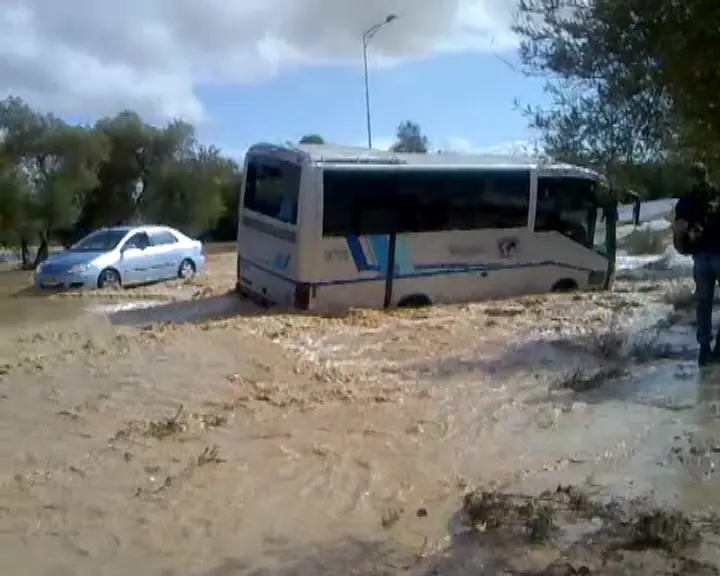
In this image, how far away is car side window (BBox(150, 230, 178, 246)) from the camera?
87.3 feet

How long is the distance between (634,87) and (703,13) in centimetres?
65

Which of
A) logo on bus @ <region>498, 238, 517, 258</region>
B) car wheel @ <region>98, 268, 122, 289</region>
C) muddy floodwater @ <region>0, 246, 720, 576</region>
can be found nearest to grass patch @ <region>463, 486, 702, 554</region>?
muddy floodwater @ <region>0, 246, 720, 576</region>

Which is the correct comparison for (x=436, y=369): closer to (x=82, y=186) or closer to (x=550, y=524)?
(x=550, y=524)

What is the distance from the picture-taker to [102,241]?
84.5 ft

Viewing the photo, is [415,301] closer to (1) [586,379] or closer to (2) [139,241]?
(1) [586,379]

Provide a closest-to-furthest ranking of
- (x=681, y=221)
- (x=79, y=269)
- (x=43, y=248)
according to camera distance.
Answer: (x=681, y=221) → (x=79, y=269) → (x=43, y=248)

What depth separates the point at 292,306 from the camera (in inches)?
712

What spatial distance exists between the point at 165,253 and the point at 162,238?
52cm

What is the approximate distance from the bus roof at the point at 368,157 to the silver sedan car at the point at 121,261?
6.53 metres

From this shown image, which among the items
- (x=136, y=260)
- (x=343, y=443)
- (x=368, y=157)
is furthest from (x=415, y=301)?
(x=343, y=443)

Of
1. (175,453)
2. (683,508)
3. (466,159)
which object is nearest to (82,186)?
(466,159)

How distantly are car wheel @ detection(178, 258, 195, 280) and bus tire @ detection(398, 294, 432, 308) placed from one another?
32.3ft

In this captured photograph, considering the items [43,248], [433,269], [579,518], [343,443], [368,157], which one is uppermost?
[368,157]

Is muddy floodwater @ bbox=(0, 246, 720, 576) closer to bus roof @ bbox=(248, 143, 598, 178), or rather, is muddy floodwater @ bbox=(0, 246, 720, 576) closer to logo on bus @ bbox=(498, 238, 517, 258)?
bus roof @ bbox=(248, 143, 598, 178)
